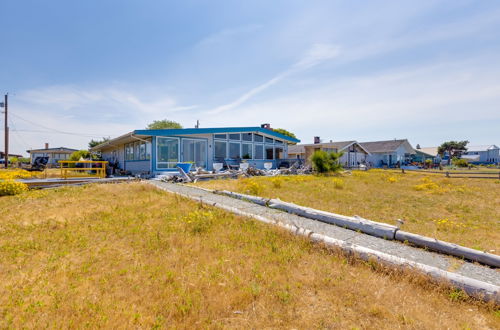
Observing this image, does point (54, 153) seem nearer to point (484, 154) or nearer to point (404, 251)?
point (404, 251)

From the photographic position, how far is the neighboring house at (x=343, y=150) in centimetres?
2826

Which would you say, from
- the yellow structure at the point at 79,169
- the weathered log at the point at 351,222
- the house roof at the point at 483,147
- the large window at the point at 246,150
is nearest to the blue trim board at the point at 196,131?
the large window at the point at 246,150

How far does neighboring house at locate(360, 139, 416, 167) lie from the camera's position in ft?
125

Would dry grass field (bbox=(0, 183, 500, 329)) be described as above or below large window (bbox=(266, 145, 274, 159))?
below

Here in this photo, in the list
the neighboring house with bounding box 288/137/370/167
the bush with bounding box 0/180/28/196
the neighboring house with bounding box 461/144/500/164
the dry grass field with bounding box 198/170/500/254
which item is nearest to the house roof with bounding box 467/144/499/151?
the neighboring house with bounding box 461/144/500/164

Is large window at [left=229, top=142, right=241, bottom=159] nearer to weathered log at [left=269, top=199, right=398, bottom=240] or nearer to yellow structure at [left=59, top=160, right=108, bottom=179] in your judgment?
yellow structure at [left=59, top=160, right=108, bottom=179]

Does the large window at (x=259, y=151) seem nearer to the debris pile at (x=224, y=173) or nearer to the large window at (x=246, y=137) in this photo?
the large window at (x=246, y=137)

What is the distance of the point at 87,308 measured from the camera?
7.86 feet

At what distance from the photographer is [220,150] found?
18750mm

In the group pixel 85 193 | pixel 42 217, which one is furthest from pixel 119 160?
pixel 42 217

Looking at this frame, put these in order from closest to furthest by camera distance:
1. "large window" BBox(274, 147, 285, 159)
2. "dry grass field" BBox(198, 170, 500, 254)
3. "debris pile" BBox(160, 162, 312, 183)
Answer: "dry grass field" BBox(198, 170, 500, 254), "debris pile" BBox(160, 162, 312, 183), "large window" BBox(274, 147, 285, 159)

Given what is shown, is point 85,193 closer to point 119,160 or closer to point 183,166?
point 183,166

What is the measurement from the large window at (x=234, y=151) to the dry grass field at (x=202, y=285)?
14637 mm

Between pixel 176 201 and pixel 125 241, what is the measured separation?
295cm
